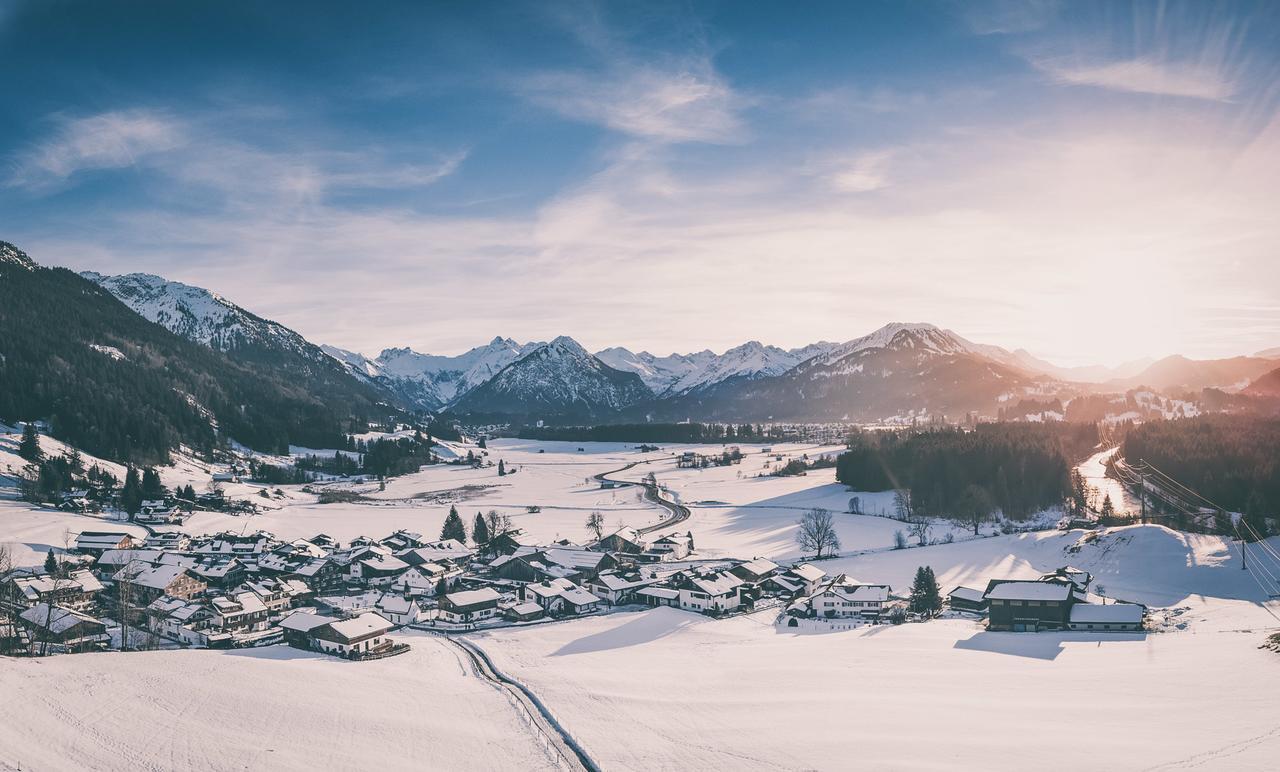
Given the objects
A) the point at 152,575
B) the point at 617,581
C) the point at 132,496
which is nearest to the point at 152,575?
the point at 152,575

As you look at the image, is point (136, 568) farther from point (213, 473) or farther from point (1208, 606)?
point (1208, 606)

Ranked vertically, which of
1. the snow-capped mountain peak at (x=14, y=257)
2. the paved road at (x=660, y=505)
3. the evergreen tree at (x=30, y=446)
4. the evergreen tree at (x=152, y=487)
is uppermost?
the snow-capped mountain peak at (x=14, y=257)

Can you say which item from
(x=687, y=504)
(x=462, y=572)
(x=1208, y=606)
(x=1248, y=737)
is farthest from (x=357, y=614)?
(x=687, y=504)

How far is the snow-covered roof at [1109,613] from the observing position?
39938mm

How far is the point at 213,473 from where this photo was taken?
110 m

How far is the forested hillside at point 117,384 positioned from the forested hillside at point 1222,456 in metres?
129

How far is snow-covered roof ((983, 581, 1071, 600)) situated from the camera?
42688 mm

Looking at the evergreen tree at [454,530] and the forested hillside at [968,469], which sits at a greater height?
the forested hillside at [968,469]

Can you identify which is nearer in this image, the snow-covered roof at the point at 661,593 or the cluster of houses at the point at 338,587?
the cluster of houses at the point at 338,587

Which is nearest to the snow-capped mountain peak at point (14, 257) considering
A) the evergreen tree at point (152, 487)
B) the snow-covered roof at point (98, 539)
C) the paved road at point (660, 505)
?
the evergreen tree at point (152, 487)

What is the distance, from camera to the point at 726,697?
2842cm

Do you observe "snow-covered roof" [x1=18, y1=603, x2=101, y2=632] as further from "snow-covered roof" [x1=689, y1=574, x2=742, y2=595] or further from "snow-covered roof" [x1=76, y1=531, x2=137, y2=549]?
"snow-covered roof" [x1=689, y1=574, x2=742, y2=595]

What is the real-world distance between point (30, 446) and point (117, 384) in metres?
43.4

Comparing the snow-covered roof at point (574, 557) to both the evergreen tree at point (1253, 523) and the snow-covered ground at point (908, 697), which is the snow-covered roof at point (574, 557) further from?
the evergreen tree at point (1253, 523)
